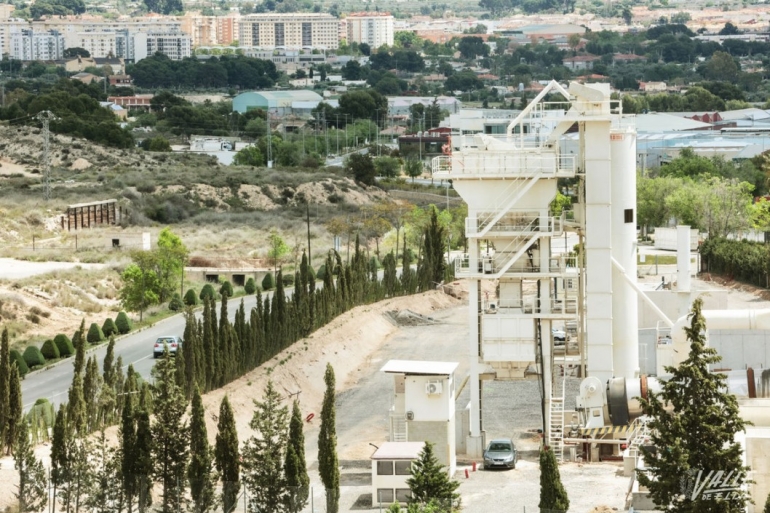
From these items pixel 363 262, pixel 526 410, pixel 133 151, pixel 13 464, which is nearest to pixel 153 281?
pixel 363 262

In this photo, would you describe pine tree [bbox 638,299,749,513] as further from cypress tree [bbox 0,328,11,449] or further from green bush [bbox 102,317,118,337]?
green bush [bbox 102,317,118,337]

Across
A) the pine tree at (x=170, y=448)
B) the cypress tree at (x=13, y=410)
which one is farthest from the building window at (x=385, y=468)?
the cypress tree at (x=13, y=410)

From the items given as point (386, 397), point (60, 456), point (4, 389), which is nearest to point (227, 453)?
point (60, 456)

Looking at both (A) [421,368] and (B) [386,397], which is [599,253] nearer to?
(A) [421,368]

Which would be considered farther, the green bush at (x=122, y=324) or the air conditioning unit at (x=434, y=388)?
the green bush at (x=122, y=324)

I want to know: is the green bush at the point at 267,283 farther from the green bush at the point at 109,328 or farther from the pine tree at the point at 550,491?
the pine tree at the point at 550,491

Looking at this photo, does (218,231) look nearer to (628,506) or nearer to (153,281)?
(153,281)
